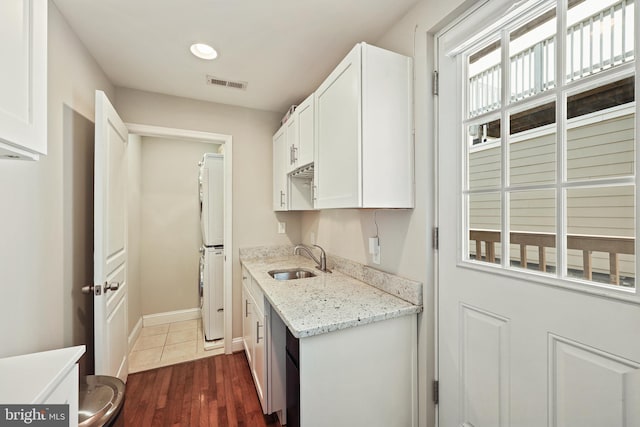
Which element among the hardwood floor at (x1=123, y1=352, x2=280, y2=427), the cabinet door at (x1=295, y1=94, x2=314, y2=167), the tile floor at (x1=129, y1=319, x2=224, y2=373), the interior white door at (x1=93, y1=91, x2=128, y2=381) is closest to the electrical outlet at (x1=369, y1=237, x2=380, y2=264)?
the cabinet door at (x1=295, y1=94, x2=314, y2=167)

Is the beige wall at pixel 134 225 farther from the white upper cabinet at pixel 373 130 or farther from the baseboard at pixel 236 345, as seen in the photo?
the white upper cabinet at pixel 373 130

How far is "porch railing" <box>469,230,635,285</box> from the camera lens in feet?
2.52

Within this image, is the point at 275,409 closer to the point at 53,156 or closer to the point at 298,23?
the point at 53,156

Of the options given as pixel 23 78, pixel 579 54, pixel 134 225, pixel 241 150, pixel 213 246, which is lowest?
pixel 213 246

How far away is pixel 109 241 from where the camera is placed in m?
1.63

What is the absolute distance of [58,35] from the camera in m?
1.37

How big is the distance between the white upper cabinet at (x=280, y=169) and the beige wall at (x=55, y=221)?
4.45ft

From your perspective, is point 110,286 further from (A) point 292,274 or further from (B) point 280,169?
(B) point 280,169

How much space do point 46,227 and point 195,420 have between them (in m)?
1.46

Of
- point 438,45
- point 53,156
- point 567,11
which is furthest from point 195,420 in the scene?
point 567,11

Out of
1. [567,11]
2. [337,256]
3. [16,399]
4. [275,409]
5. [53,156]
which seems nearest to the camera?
[16,399]

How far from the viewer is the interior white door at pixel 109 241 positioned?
1479 millimetres

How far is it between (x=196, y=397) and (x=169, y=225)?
2.09m

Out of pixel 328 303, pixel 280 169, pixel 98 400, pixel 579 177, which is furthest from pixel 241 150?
pixel 579 177
